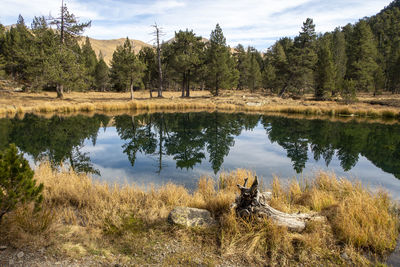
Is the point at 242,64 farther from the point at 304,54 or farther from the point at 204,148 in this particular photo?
the point at 204,148

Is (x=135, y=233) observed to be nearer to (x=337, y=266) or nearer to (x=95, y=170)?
(x=337, y=266)

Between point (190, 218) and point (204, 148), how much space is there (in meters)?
9.17

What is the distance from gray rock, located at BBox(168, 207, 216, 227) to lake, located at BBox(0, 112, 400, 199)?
241 cm

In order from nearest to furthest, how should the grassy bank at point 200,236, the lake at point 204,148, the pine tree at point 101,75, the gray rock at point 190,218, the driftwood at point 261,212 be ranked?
1. the grassy bank at point 200,236
2. the driftwood at point 261,212
3. the gray rock at point 190,218
4. the lake at point 204,148
5. the pine tree at point 101,75

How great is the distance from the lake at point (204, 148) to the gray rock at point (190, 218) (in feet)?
7.90

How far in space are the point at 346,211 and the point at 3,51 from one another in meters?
70.0

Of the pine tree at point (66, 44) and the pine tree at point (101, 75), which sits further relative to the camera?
the pine tree at point (101, 75)

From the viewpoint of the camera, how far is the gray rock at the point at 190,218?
4.92 m

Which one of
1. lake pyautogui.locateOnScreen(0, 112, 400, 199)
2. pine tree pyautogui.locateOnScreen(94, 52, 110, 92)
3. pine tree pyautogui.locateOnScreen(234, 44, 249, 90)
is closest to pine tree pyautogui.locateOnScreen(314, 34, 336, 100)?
lake pyautogui.locateOnScreen(0, 112, 400, 199)

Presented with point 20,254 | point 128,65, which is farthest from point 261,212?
point 128,65

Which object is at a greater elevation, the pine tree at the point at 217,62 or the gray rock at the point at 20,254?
the pine tree at the point at 217,62

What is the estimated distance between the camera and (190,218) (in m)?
5.04

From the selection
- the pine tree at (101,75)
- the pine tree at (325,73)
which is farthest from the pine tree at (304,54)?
the pine tree at (101,75)

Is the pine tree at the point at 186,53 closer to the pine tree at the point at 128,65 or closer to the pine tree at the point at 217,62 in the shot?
the pine tree at the point at 217,62
